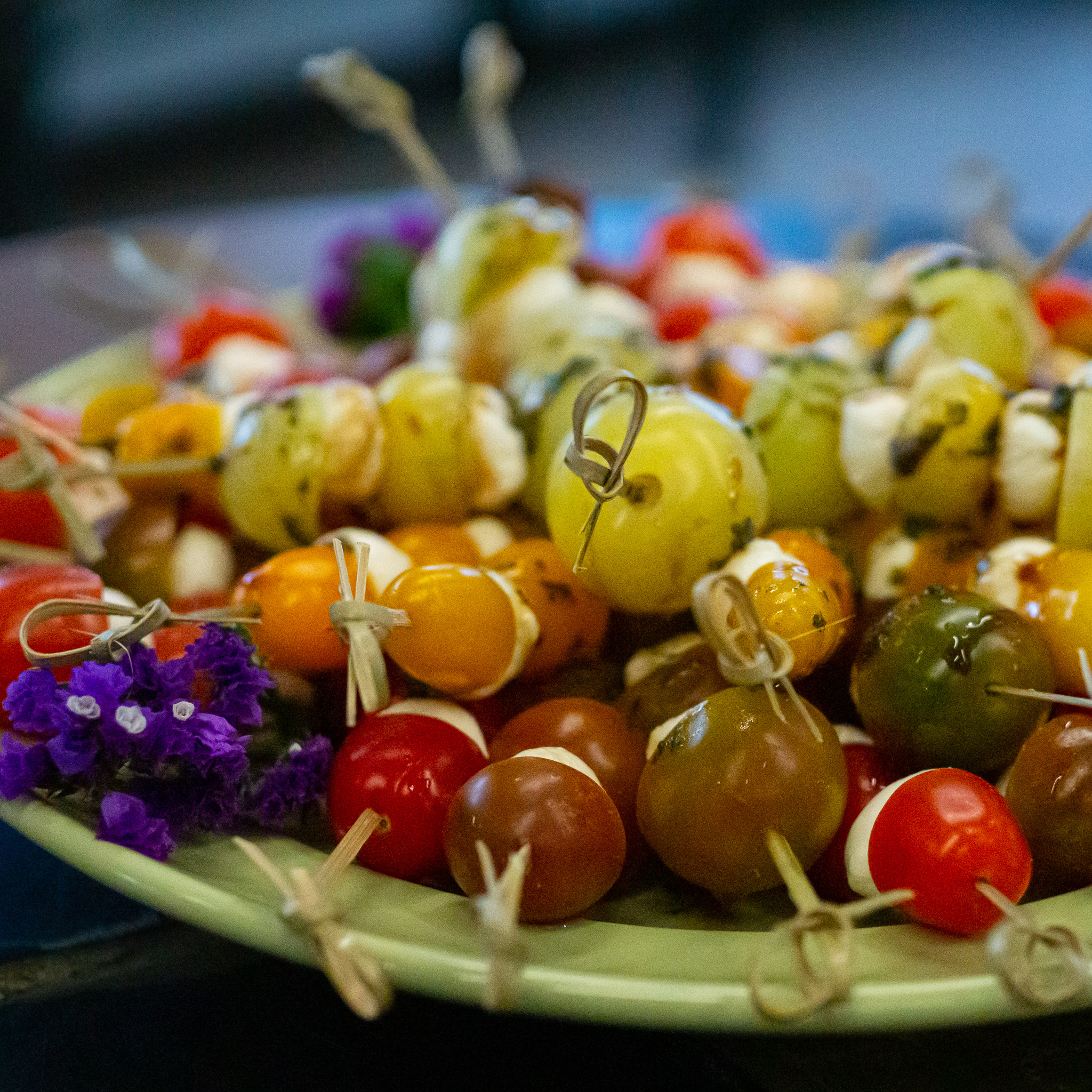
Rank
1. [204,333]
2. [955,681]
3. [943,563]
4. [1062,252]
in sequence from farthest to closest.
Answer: [204,333] → [1062,252] → [943,563] → [955,681]

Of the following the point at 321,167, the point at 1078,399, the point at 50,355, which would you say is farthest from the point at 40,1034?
the point at 321,167

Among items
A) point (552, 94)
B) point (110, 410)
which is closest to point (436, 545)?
point (110, 410)

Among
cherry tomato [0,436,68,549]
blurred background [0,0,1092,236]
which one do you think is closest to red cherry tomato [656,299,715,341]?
cherry tomato [0,436,68,549]

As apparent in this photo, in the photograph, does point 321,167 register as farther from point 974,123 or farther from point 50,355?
point 50,355

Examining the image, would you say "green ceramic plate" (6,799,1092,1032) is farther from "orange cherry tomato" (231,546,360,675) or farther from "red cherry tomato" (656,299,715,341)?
"red cherry tomato" (656,299,715,341)

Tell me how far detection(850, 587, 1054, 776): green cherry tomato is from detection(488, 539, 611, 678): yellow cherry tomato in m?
0.15

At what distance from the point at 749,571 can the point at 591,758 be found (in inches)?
4.6

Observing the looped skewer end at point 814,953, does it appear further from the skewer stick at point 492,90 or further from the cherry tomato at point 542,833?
the skewer stick at point 492,90

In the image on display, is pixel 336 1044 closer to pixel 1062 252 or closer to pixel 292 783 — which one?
pixel 292 783

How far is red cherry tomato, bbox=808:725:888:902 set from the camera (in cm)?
50

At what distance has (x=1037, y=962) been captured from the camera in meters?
0.40

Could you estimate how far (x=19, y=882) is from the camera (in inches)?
23.3

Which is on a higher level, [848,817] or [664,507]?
[664,507]

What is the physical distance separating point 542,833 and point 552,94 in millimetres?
3689
